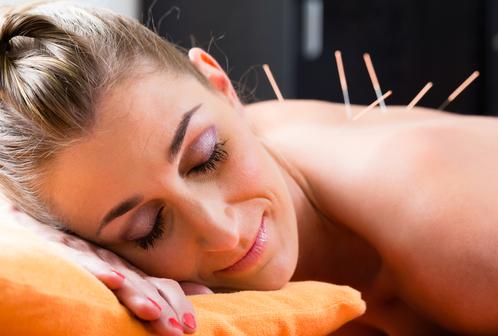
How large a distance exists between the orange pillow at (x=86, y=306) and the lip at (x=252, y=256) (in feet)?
0.36

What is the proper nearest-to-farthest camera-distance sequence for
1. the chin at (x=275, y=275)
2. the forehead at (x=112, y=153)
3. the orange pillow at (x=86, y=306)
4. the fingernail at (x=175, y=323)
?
the orange pillow at (x=86, y=306) → the fingernail at (x=175, y=323) → the forehead at (x=112, y=153) → the chin at (x=275, y=275)

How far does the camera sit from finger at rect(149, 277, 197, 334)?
89 cm

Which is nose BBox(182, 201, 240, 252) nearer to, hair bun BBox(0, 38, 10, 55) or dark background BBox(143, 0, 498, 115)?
hair bun BBox(0, 38, 10, 55)

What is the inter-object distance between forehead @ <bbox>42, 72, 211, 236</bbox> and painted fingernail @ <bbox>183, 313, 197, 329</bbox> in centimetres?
24

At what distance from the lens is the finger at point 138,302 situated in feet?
2.85

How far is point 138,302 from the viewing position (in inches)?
34.5

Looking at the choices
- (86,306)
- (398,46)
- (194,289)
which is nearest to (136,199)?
(194,289)

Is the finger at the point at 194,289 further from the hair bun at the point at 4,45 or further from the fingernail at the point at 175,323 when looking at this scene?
the hair bun at the point at 4,45

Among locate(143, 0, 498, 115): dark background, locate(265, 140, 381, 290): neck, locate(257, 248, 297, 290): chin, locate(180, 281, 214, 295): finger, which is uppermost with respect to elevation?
locate(257, 248, 297, 290): chin

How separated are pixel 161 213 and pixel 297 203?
18.4 inches

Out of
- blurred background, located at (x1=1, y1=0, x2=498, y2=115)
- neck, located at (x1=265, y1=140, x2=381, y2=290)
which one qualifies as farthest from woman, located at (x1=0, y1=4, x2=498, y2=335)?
blurred background, located at (x1=1, y1=0, x2=498, y2=115)

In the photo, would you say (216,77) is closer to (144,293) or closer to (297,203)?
(297,203)

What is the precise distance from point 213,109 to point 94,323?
0.48 metres

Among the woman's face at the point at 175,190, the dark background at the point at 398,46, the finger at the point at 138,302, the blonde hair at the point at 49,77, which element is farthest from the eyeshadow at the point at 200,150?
the dark background at the point at 398,46
